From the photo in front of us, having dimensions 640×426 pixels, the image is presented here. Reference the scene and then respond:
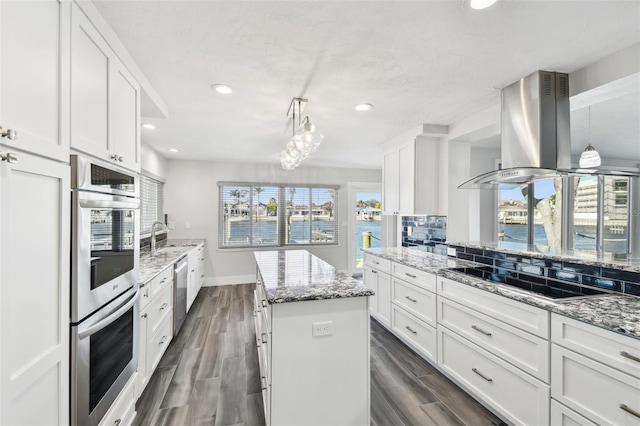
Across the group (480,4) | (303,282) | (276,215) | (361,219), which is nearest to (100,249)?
(303,282)

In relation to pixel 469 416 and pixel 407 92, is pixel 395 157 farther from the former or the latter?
pixel 469 416

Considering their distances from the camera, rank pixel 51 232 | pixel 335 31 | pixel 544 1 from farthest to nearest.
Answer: pixel 335 31, pixel 544 1, pixel 51 232

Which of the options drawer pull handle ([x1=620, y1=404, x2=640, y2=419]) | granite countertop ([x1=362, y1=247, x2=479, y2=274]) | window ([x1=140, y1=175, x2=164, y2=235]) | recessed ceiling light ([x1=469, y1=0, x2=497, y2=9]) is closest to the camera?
drawer pull handle ([x1=620, y1=404, x2=640, y2=419])

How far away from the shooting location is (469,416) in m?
1.90

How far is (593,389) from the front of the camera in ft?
4.42

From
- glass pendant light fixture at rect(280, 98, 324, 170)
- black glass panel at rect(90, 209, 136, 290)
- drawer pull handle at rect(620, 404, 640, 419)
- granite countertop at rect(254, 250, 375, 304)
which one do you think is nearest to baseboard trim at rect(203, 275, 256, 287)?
granite countertop at rect(254, 250, 375, 304)

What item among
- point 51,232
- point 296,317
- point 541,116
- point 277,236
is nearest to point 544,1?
point 541,116

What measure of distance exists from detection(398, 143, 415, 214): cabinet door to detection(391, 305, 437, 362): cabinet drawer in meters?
1.28

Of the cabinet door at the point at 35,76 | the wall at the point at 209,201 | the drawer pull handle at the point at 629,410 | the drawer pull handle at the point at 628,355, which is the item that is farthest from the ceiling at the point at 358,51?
the wall at the point at 209,201

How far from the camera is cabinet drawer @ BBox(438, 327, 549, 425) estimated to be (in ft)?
5.24

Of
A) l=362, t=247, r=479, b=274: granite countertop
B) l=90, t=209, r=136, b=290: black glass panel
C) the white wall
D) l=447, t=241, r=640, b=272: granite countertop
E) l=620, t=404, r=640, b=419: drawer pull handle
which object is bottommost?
l=620, t=404, r=640, b=419: drawer pull handle

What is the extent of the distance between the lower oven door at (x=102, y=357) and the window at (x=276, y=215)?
366cm

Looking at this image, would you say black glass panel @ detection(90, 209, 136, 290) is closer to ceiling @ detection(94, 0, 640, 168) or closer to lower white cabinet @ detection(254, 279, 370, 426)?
lower white cabinet @ detection(254, 279, 370, 426)

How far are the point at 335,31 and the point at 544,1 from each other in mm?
1021
